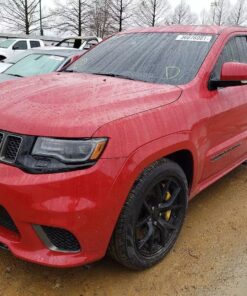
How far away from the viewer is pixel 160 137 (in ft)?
8.75

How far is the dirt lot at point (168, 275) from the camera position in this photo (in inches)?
107

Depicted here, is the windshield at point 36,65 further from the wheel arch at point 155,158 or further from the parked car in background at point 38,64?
the wheel arch at point 155,158

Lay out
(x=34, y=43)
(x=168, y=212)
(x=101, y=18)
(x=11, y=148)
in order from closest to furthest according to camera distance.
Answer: (x=11, y=148) → (x=168, y=212) → (x=34, y=43) → (x=101, y=18)

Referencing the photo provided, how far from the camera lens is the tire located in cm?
256

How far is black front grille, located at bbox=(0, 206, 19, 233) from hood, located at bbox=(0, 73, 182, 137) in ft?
1.71

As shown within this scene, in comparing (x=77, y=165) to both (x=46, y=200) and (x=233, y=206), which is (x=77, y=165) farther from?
(x=233, y=206)

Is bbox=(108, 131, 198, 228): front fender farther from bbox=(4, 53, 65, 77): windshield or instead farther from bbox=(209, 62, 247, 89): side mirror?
bbox=(4, 53, 65, 77): windshield

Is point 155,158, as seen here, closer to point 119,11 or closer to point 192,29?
point 192,29

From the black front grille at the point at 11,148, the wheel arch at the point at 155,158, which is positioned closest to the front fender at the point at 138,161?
the wheel arch at the point at 155,158

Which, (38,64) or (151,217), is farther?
(38,64)

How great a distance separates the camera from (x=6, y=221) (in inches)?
98.9

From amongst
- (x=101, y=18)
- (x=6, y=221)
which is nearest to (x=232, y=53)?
(x=6, y=221)

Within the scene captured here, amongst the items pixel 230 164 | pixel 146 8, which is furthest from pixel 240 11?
pixel 230 164

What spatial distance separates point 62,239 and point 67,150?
0.54 metres
